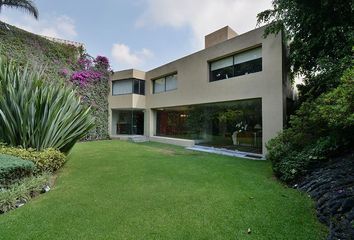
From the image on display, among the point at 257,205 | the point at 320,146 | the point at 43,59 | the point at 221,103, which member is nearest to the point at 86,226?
the point at 257,205

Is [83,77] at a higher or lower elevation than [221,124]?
higher

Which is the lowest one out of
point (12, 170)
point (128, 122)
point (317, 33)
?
point (12, 170)

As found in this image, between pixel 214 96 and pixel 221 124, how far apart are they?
1.69 m

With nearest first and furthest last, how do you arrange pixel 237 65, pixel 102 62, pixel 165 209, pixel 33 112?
pixel 165 209 < pixel 33 112 < pixel 237 65 < pixel 102 62

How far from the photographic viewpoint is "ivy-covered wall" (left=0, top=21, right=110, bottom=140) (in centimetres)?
1341

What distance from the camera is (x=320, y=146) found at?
233 inches

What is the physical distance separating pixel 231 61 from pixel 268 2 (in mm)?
3235

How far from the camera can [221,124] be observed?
12273 millimetres

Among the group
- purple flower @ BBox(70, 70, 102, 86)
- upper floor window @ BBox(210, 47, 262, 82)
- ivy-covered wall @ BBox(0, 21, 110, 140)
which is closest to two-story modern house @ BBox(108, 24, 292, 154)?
upper floor window @ BBox(210, 47, 262, 82)

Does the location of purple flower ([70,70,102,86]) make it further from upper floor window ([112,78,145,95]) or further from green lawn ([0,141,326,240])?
green lawn ([0,141,326,240])

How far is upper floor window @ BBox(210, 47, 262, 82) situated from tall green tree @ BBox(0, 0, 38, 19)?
1136 centimetres

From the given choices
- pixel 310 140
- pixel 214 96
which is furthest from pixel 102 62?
pixel 310 140

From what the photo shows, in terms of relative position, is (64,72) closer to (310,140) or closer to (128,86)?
(128,86)

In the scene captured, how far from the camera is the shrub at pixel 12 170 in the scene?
452cm
